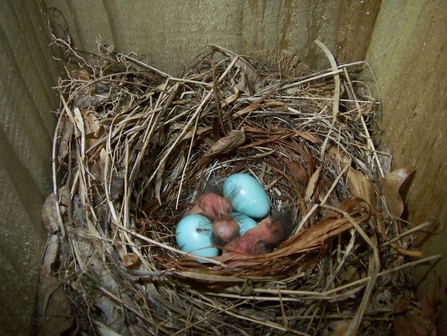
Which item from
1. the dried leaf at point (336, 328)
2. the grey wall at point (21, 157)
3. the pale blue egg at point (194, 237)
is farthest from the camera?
the pale blue egg at point (194, 237)

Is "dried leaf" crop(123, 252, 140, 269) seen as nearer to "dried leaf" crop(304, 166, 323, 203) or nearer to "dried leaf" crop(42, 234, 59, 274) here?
"dried leaf" crop(42, 234, 59, 274)

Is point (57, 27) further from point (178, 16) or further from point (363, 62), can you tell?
point (363, 62)

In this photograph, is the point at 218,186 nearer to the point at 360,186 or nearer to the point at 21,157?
the point at 360,186

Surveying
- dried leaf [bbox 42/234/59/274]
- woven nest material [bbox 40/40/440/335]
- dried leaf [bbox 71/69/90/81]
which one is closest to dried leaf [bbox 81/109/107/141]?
woven nest material [bbox 40/40/440/335]

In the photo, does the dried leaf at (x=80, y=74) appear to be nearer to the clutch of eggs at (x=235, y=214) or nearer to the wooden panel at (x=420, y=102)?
the clutch of eggs at (x=235, y=214)

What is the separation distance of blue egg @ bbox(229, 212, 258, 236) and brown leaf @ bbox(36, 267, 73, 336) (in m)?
0.54

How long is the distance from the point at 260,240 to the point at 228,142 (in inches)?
12.4

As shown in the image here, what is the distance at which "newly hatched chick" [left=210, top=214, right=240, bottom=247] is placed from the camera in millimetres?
1157

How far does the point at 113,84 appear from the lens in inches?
→ 47.6

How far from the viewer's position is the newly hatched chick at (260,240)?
114 centimetres

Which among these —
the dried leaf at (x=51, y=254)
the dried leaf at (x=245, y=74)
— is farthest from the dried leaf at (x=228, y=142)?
the dried leaf at (x=51, y=254)

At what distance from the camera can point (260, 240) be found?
115cm

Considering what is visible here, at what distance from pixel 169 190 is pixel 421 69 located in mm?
789

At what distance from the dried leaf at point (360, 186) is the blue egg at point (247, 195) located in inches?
10.7
